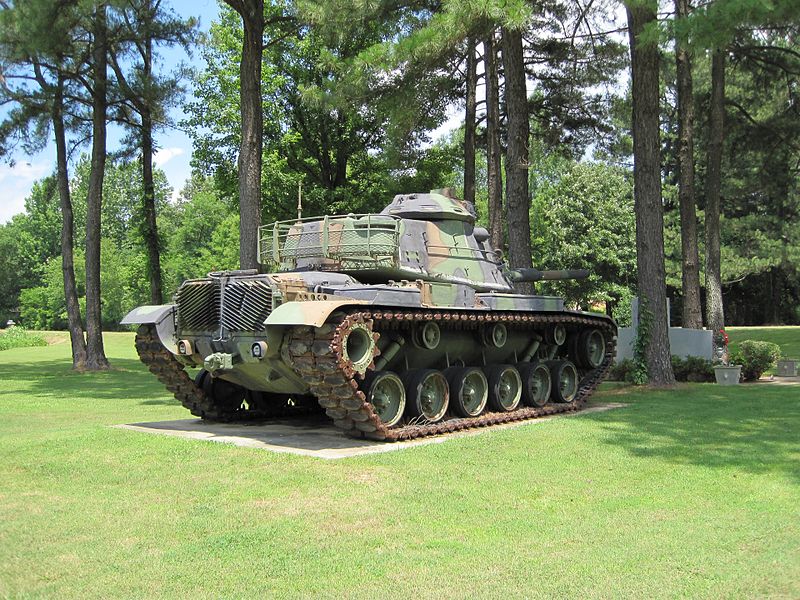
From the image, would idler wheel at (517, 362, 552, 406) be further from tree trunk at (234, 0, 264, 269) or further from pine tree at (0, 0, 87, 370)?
pine tree at (0, 0, 87, 370)

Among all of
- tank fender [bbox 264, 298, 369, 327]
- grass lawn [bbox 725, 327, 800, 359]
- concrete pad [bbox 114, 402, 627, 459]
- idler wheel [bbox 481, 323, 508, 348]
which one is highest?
tank fender [bbox 264, 298, 369, 327]

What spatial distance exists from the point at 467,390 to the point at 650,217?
286 inches

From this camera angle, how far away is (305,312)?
31.8 feet

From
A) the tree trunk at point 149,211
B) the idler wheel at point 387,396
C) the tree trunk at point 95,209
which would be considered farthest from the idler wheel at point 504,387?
the tree trunk at point 149,211

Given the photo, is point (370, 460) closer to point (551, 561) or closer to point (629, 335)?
point (551, 561)

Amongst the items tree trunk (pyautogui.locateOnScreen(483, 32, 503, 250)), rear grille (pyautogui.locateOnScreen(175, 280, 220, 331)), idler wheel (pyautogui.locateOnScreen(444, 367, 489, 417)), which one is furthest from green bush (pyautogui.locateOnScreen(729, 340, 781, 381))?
rear grille (pyautogui.locateOnScreen(175, 280, 220, 331))

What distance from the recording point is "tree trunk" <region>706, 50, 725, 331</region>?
76.0 ft

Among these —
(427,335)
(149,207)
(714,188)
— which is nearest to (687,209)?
(714,188)

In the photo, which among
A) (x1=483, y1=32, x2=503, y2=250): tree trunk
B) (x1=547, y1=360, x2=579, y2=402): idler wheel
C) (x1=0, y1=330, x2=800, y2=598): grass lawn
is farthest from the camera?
(x1=483, y1=32, x2=503, y2=250): tree trunk

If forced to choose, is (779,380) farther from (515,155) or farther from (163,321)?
(163,321)

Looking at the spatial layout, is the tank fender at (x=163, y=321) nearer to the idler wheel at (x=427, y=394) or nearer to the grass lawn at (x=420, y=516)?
the grass lawn at (x=420, y=516)

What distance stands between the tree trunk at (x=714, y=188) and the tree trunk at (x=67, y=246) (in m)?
19.5

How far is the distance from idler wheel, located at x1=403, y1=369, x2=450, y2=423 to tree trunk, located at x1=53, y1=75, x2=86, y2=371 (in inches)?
685

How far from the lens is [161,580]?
533 centimetres
